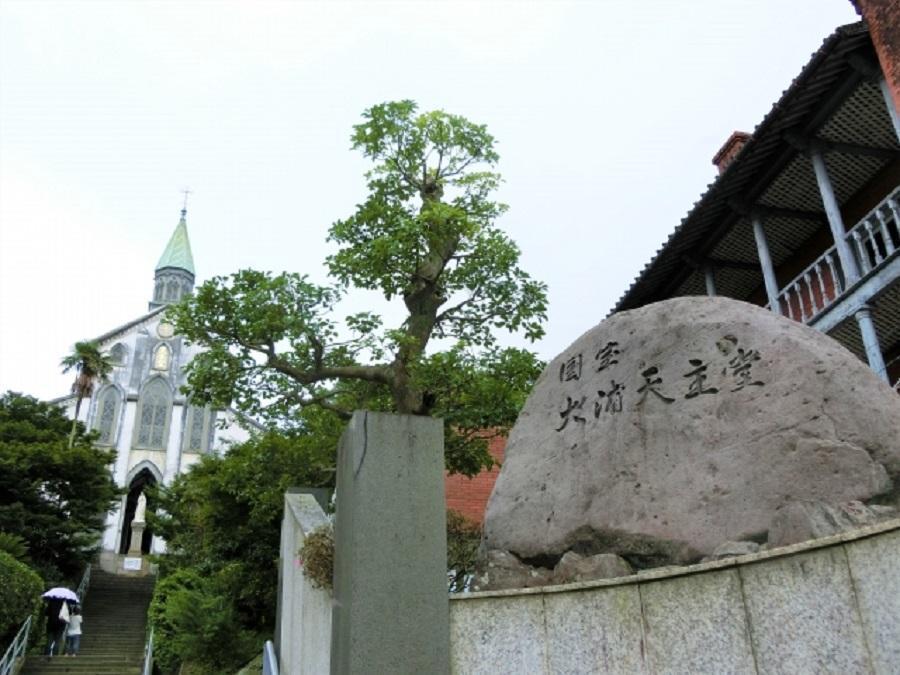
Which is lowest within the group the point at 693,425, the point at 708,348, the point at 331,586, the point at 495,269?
the point at 331,586

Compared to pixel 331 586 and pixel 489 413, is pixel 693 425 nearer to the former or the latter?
pixel 331 586

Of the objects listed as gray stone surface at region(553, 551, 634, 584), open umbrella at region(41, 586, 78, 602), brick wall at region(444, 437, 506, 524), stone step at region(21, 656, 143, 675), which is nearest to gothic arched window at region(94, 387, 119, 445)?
open umbrella at region(41, 586, 78, 602)

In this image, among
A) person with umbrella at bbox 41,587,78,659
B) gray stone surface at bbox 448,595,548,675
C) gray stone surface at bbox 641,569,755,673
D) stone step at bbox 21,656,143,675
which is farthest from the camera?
person with umbrella at bbox 41,587,78,659

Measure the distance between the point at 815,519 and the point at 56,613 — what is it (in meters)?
22.0

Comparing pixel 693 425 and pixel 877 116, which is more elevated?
pixel 877 116

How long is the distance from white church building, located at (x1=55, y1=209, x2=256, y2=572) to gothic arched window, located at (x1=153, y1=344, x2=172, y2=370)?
0.05 meters

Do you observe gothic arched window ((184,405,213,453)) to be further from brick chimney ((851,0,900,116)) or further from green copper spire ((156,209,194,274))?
brick chimney ((851,0,900,116))

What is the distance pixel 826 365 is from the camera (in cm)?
437

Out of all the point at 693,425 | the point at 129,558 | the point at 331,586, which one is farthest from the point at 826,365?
the point at 129,558

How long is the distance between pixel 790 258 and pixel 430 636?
12.6 metres

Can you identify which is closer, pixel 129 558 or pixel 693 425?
pixel 693 425

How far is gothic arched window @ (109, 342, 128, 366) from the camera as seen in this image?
3847cm

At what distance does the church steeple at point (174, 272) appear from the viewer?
47456mm

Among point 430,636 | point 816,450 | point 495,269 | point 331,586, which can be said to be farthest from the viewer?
point 495,269
